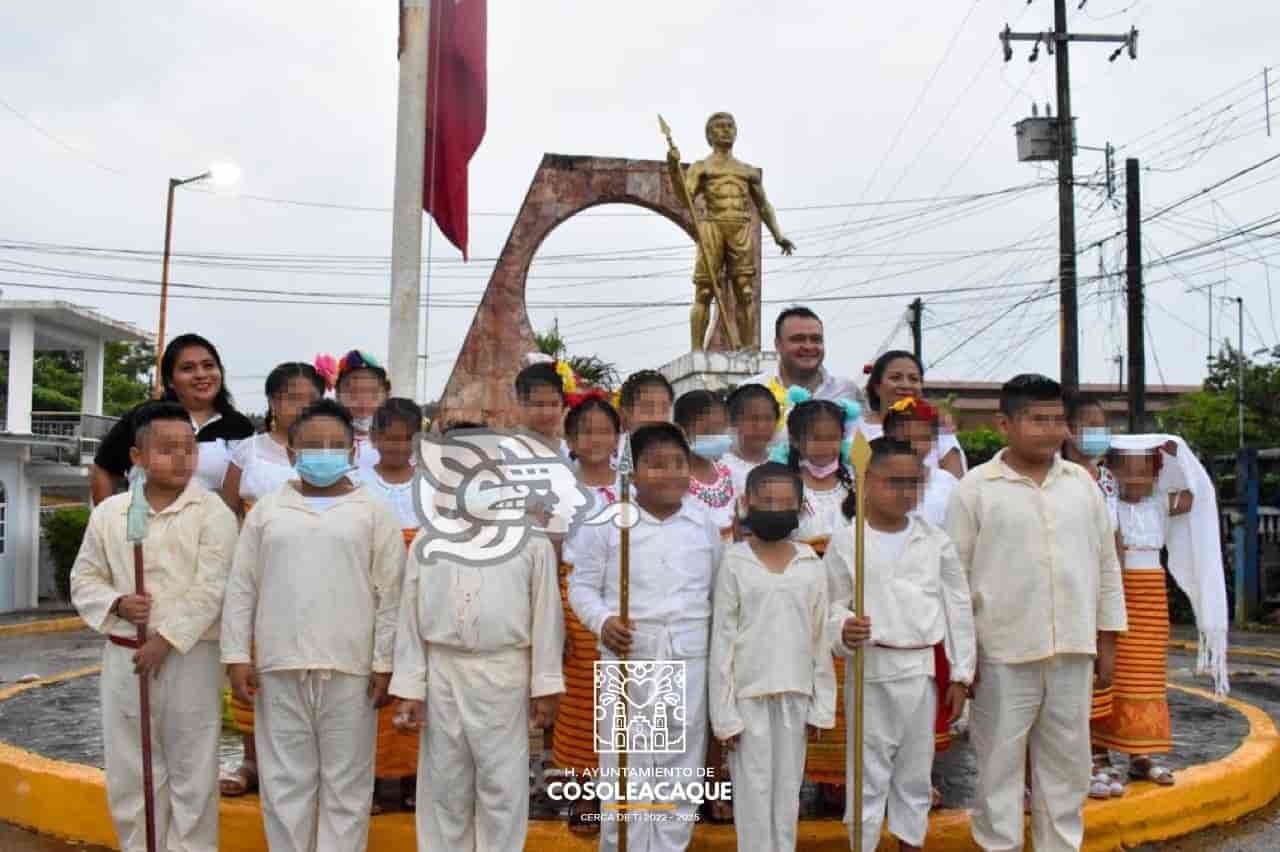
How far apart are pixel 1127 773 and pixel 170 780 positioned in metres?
3.85

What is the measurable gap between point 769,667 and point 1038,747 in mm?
1067

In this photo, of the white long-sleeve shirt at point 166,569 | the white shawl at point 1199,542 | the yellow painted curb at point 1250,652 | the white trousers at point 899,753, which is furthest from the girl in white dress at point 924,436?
the yellow painted curb at point 1250,652

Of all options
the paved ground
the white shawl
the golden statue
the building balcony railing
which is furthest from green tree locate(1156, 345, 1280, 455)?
the building balcony railing

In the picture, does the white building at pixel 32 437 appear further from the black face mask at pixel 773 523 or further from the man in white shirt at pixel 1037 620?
the man in white shirt at pixel 1037 620

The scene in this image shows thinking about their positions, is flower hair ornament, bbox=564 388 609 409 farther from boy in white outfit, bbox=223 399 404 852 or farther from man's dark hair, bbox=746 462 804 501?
boy in white outfit, bbox=223 399 404 852

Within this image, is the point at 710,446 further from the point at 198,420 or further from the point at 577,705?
A: the point at 198,420

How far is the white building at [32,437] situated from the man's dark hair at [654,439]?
1783cm

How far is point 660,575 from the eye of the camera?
3.70 metres

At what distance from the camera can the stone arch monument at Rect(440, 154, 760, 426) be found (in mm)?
12617

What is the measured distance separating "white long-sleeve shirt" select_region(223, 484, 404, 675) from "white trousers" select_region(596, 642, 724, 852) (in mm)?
847

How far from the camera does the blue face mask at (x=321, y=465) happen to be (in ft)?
11.9

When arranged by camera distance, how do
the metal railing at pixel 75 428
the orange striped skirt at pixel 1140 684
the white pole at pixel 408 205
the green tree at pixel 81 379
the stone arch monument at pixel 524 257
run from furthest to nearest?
the green tree at pixel 81 379, the metal railing at pixel 75 428, the stone arch monument at pixel 524 257, the white pole at pixel 408 205, the orange striped skirt at pixel 1140 684

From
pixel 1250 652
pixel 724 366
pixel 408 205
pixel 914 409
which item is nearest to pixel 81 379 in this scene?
pixel 724 366

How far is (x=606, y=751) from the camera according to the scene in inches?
150
